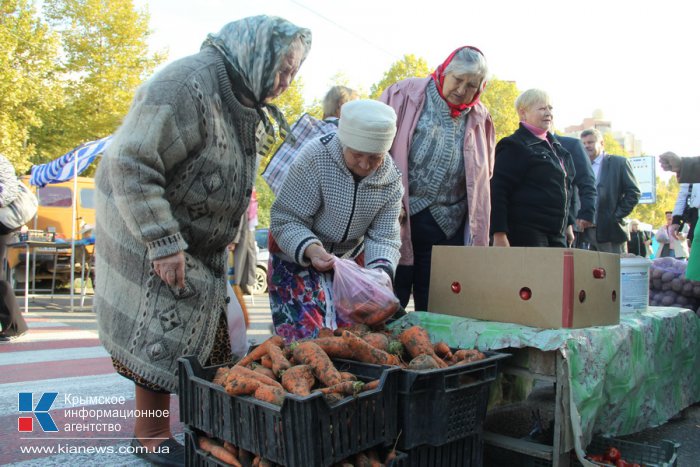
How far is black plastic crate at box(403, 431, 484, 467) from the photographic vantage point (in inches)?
81.7

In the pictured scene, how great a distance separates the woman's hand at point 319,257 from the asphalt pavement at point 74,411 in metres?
1.17

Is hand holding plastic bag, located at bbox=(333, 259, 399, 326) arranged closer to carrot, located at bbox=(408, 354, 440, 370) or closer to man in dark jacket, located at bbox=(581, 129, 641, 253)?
carrot, located at bbox=(408, 354, 440, 370)

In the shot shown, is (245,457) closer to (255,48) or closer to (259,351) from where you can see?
(259,351)

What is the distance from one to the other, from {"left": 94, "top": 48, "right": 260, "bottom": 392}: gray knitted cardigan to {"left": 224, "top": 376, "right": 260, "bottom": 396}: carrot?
0.61 metres

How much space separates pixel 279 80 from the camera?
2.50 metres

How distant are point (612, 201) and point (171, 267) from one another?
18.6 feet

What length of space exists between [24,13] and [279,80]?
52.9 feet

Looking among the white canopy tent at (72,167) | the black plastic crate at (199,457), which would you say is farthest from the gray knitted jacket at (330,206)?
the white canopy tent at (72,167)

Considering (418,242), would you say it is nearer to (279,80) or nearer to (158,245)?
(279,80)

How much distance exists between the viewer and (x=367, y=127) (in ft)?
8.82

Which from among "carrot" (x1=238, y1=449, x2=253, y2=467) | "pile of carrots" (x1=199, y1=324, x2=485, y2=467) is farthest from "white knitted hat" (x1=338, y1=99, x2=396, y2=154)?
"carrot" (x1=238, y1=449, x2=253, y2=467)

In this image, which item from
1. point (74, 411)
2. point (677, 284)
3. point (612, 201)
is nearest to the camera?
point (74, 411)

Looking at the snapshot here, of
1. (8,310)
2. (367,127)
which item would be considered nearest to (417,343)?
(367,127)

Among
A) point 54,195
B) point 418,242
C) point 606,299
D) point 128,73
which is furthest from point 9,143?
point 606,299
